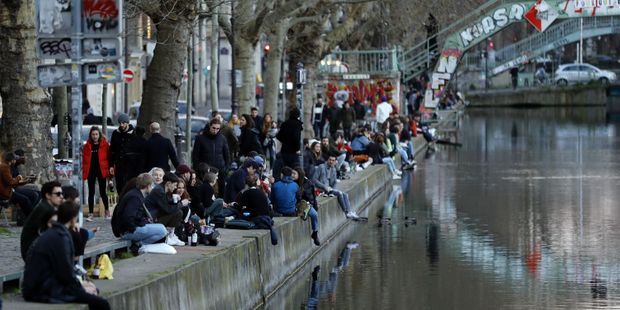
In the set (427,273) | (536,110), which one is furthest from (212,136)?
(536,110)

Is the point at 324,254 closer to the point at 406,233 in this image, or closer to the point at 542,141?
the point at 406,233

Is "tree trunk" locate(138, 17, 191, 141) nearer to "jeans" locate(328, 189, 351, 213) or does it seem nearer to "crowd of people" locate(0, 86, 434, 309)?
"crowd of people" locate(0, 86, 434, 309)

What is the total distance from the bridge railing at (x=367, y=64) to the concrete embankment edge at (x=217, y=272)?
37.2 meters

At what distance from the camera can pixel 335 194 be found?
99.3 feet

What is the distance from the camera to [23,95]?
22719 millimetres

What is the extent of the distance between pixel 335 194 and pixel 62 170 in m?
6.56

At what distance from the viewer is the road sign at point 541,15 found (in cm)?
6225

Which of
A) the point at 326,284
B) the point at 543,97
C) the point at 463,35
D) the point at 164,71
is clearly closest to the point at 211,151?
the point at 164,71

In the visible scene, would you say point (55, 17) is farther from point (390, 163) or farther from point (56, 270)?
point (390, 163)

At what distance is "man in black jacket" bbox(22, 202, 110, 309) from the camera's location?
13.4 m

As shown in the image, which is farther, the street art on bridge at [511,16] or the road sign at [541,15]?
the street art on bridge at [511,16]

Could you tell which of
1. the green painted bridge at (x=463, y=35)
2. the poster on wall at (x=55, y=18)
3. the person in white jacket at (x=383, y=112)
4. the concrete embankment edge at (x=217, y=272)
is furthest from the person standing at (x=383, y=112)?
the poster on wall at (x=55, y=18)

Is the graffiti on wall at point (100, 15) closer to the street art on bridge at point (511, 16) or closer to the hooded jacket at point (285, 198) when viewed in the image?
the hooded jacket at point (285, 198)

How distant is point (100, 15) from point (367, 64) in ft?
162
